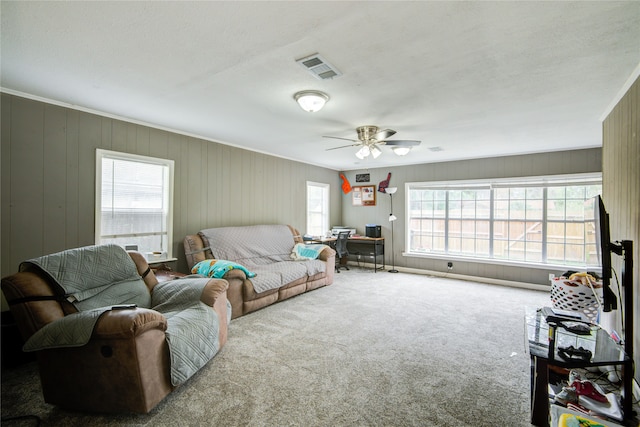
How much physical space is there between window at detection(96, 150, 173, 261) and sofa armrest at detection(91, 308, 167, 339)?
195 centimetres

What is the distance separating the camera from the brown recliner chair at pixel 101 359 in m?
1.74

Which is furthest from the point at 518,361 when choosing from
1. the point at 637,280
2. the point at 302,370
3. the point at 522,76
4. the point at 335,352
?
the point at 522,76

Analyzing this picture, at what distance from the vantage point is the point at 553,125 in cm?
353

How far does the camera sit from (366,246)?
6363 millimetres

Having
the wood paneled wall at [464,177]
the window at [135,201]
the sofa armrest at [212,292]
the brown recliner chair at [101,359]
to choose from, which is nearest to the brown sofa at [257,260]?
the window at [135,201]

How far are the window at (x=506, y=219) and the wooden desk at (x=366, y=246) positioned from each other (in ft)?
2.24

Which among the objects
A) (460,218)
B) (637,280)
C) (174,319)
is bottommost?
(174,319)

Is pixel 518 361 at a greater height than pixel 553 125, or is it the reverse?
pixel 553 125

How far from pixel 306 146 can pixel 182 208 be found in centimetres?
212

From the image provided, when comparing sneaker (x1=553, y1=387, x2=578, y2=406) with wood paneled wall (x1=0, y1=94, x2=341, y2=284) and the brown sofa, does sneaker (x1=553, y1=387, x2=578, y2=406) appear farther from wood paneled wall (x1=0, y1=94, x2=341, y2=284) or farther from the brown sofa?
wood paneled wall (x1=0, y1=94, x2=341, y2=284)

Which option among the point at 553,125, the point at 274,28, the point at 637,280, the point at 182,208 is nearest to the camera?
the point at 274,28

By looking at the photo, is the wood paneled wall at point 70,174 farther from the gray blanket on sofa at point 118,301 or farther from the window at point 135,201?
the gray blanket on sofa at point 118,301

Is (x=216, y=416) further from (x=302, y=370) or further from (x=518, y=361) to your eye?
(x=518, y=361)

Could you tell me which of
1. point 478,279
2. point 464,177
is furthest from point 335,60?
point 478,279
